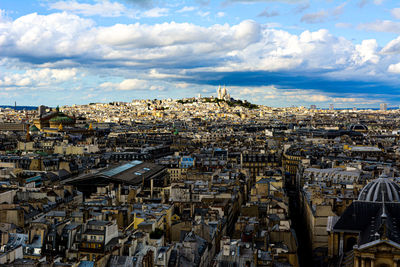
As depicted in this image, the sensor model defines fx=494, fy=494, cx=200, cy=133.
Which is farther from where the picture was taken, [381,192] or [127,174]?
[127,174]

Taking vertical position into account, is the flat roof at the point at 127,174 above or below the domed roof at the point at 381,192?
below

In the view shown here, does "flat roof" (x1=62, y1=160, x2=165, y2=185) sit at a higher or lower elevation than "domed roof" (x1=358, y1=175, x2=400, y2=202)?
lower

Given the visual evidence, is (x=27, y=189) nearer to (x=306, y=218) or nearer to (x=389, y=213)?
(x=306, y=218)

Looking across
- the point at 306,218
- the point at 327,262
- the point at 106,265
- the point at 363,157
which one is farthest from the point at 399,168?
the point at 106,265

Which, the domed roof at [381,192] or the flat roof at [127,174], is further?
the flat roof at [127,174]

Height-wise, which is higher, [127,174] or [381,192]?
[381,192]

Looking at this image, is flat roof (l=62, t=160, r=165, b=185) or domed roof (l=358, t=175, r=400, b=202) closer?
domed roof (l=358, t=175, r=400, b=202)

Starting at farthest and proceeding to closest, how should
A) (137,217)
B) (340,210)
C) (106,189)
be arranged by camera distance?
(106,189), (340,210), (137,217)

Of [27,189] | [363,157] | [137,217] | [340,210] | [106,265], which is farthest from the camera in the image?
[363,157]
